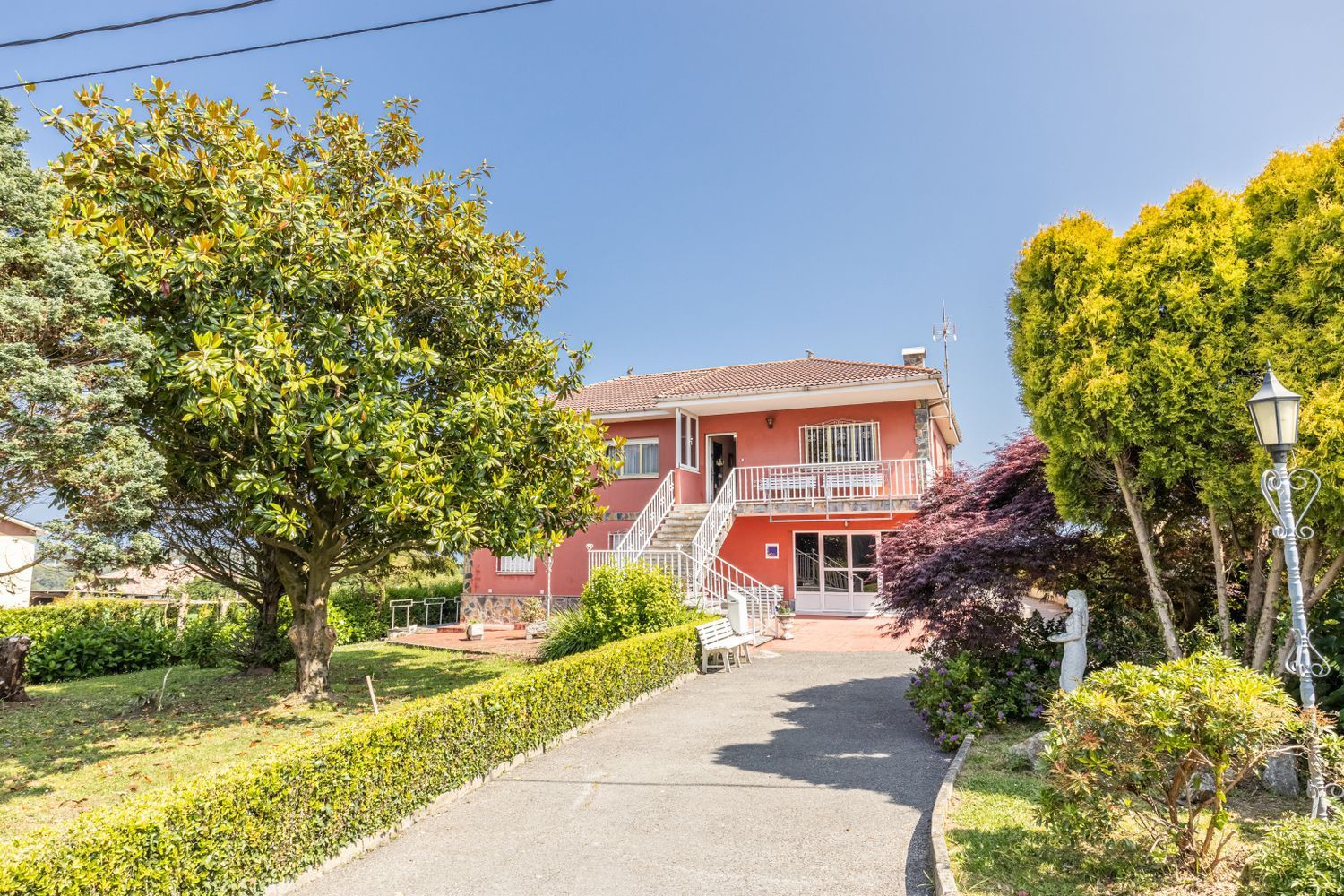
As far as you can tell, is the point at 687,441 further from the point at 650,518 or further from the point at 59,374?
the point at 59,374

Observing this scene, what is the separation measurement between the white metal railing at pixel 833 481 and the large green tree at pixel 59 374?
15001 mm

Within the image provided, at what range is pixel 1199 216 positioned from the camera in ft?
Result: 22.6

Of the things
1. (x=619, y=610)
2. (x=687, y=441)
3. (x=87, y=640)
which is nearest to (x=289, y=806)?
(x=619, y=610)

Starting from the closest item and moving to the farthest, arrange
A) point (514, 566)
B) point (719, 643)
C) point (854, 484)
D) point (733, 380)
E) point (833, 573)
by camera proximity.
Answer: point (719, 643) < point (854, 484) < point (833, 573) < point (514, 566) < point (733, 380)

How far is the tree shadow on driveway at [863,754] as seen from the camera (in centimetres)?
585

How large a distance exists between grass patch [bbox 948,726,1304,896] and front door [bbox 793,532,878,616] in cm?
1311

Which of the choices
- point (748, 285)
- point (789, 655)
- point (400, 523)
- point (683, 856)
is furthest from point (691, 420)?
point (683, 856)

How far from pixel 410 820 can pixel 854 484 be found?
14.9 meters

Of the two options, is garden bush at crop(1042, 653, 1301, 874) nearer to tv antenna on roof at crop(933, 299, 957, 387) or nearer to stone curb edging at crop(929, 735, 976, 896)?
stone curb edging at crop(929, 735, 976, 896)

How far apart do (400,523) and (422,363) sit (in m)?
2.32

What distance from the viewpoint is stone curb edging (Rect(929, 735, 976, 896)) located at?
438 cm

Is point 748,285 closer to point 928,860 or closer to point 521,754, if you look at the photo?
point 521,754

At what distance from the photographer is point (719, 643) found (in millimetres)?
12570

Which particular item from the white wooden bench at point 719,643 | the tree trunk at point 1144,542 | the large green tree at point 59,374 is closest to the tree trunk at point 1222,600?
the tree trunk at point 1144,542
